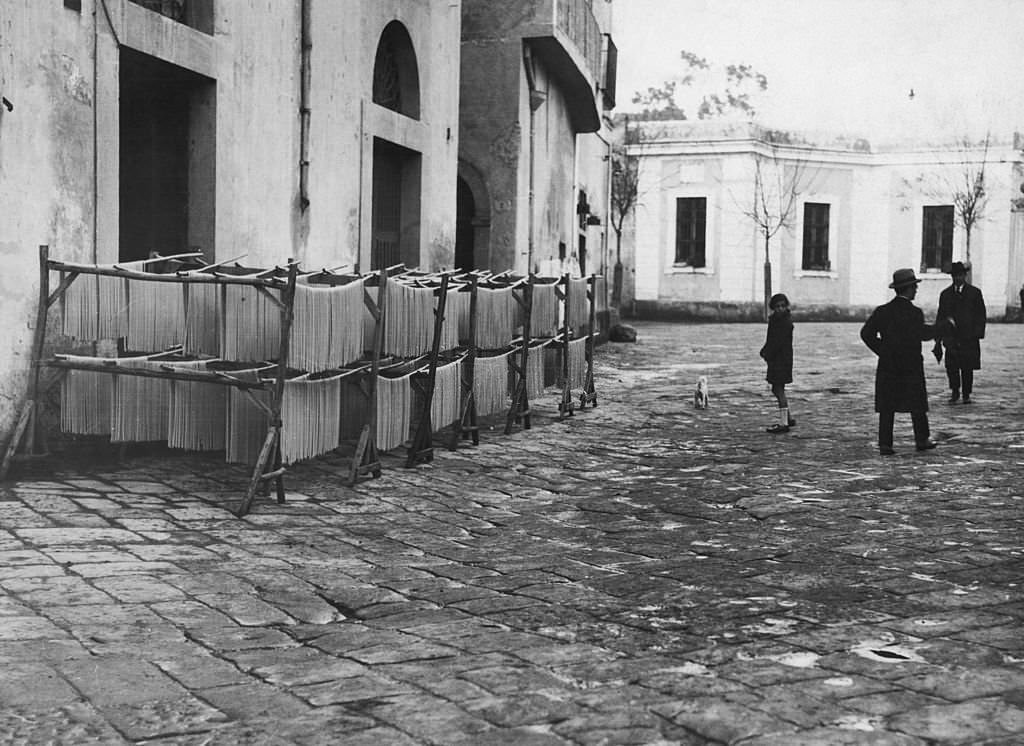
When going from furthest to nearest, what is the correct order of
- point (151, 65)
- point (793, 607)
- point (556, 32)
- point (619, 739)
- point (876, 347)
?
point (556, 32) → point (876, 347) → point (151, 65) → point (793, 607) → point (619, 739)

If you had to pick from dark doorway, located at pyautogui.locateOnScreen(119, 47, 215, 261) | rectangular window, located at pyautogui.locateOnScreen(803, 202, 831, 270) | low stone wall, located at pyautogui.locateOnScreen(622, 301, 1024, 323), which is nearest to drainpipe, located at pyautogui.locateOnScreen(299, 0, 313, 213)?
dark doorway, located at pyautogui.locateOnScreen(119, 47, 215, 261)

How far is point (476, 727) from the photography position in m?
3.77

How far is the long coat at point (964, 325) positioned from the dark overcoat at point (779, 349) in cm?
285

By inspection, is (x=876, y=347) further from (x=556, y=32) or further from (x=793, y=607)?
(x=556, y=32)

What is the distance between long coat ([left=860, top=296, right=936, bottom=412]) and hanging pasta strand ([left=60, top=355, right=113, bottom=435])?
6043 mm

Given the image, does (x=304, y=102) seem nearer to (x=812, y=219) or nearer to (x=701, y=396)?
(x=701, y=396)

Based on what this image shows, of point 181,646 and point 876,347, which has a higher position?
point 876,347

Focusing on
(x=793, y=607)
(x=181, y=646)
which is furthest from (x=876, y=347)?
(x=181, y=646)

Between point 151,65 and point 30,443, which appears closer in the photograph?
point 30,443

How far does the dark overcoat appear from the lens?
11820 mm

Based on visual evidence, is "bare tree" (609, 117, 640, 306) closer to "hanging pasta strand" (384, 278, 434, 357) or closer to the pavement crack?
"hanging pasta strand" (384, 278, 434, 357)

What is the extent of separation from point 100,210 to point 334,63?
3753 millimetres

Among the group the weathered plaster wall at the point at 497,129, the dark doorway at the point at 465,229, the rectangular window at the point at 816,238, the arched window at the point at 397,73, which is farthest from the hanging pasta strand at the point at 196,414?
the rectangular window at the point at 816,238

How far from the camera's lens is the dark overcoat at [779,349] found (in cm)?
1182
